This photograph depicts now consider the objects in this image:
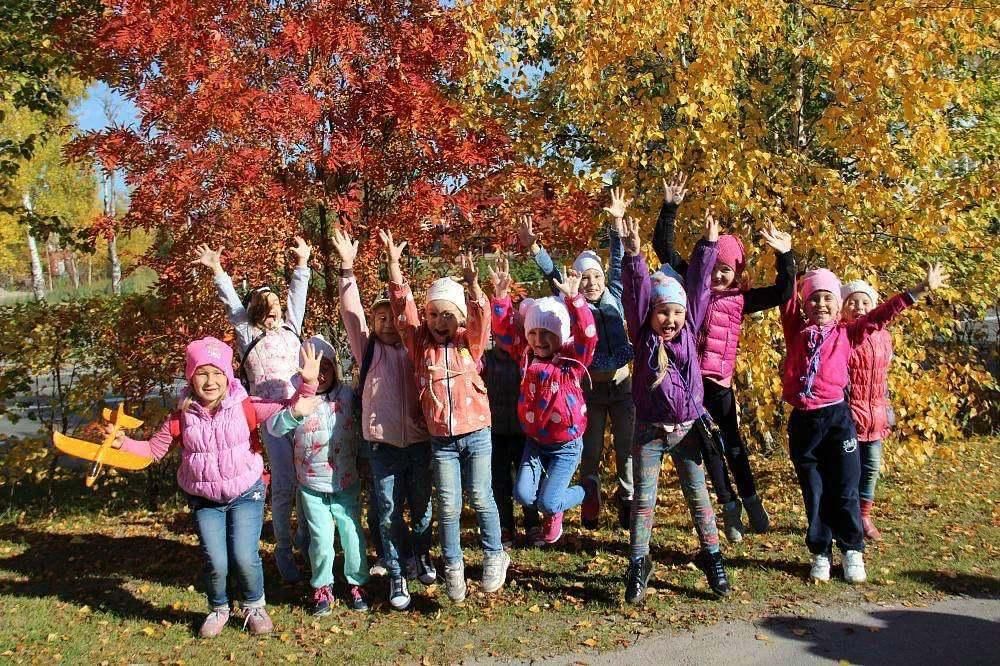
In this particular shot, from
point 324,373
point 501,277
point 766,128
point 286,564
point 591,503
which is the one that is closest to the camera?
point 324,373

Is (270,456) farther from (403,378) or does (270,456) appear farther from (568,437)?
(568,437)

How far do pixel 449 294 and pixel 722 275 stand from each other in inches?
66.0

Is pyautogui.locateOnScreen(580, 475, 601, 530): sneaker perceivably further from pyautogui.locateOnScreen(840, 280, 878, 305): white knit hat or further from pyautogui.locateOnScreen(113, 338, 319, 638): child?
pyautogui.locateOnScreen(113, 338, 319, 638): child

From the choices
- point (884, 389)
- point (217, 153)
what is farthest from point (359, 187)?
point (884, 389)

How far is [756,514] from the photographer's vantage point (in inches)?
204

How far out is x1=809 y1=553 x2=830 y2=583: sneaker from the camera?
14.7 feet

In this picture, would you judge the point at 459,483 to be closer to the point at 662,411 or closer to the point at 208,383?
the point at 662,411

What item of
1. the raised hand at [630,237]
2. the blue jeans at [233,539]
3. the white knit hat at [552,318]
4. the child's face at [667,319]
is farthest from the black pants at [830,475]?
the blue jeans at [233,539]

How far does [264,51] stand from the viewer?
17.4 feet

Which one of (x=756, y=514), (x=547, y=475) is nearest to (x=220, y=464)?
(x=547, y=475)

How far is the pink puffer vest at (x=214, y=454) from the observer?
156 inches

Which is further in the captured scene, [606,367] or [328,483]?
[606,367]

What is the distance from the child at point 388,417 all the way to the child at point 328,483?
0.15m

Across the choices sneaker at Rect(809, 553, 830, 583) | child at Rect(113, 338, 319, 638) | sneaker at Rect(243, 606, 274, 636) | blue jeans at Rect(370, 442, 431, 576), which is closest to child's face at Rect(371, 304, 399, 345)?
child at Rect(113, 338, 319, 638)
